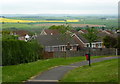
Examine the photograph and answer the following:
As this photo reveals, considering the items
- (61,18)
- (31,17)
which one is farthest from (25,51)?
(61,18)

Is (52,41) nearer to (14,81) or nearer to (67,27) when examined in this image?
(67,27)

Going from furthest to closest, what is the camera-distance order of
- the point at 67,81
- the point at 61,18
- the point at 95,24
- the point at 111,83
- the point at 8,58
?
1. the point at 95,24
2. the point at 61,18
3. the point at 8,58
4. the point at 67,81
5. the point at 111,83

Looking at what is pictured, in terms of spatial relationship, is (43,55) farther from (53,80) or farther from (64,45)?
(53,80)

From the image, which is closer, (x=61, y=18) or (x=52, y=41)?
(x=61, y=18)

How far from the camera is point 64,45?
1993 inches

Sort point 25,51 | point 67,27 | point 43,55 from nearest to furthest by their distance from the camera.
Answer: point 25,51 → point 67,27 → point 43,55

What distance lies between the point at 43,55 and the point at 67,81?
21960mm

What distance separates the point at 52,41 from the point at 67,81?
39857 mm

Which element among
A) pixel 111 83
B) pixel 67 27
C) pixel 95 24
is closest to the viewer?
pixel 111 83

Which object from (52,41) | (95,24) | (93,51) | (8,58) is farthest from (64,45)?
(8,58)

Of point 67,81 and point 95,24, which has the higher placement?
point 95,24

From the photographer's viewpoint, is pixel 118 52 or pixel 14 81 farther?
pixel 118 52

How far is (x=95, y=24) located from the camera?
4900 cm

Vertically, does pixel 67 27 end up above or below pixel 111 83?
above
